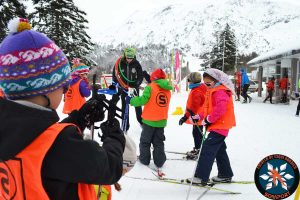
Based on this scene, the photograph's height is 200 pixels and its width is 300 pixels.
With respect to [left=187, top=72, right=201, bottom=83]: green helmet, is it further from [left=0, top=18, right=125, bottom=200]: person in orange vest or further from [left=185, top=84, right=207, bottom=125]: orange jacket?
[left=0, top=18, right=125, bottom=200]: person in orange vest

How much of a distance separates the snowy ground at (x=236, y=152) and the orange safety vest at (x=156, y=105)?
916 millimetres

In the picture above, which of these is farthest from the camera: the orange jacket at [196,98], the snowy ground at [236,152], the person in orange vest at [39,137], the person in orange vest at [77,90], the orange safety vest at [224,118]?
the person in orange vest at [77,90]

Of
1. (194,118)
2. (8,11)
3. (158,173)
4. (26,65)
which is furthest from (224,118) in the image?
(8,11)

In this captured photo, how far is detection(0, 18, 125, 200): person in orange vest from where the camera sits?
47.2 inches

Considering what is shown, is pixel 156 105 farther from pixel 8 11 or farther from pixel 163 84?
pixel 8 11

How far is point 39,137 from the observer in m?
1.21

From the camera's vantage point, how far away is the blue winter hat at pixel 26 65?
Result: 4.23 feet

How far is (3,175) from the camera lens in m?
1.37

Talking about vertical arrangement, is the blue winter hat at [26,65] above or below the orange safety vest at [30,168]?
above

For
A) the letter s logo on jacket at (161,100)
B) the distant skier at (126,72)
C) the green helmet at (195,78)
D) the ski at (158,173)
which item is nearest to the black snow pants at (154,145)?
the ski at (158,173)

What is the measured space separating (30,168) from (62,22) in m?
23.8

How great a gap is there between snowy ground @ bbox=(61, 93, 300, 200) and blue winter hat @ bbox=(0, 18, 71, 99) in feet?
9.58

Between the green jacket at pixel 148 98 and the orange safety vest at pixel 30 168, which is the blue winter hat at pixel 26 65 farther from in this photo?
the green jacket at pixel 148 98

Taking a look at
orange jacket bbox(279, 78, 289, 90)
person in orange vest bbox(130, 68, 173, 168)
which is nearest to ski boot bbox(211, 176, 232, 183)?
person in orange vest bbox(130, 68, 173, 168)
